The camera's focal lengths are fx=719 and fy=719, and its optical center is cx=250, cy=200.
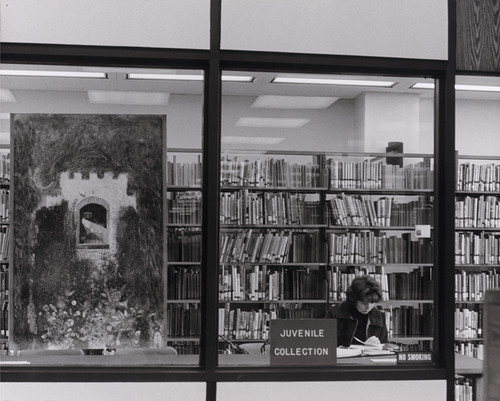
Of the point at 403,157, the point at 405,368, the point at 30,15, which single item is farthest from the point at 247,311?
the point at 30,15

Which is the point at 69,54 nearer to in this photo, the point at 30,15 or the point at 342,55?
the point at 30,15

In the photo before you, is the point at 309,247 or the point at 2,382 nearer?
the point at 2,382

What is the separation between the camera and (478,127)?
650 centimetres

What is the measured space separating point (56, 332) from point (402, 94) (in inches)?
91.3

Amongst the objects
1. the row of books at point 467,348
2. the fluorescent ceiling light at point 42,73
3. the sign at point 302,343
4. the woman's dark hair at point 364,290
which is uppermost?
the fluorescent ceiling light at point 42,73

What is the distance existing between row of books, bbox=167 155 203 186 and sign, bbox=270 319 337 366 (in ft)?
2.93

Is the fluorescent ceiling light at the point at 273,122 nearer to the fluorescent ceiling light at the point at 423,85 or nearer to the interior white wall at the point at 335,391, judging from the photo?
the fluorescent ceiling light at the point at 423,85

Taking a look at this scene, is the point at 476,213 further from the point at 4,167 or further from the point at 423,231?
the point at 4,167

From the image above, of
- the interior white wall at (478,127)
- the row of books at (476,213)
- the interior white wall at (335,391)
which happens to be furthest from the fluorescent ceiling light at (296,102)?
the row of books at (476,213)

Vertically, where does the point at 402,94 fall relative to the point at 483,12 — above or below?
below

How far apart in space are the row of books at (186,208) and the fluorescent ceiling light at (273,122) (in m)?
0.47

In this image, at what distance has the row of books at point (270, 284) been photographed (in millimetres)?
3947

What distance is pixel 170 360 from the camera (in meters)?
3.87

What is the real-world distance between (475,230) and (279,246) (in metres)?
3.97
